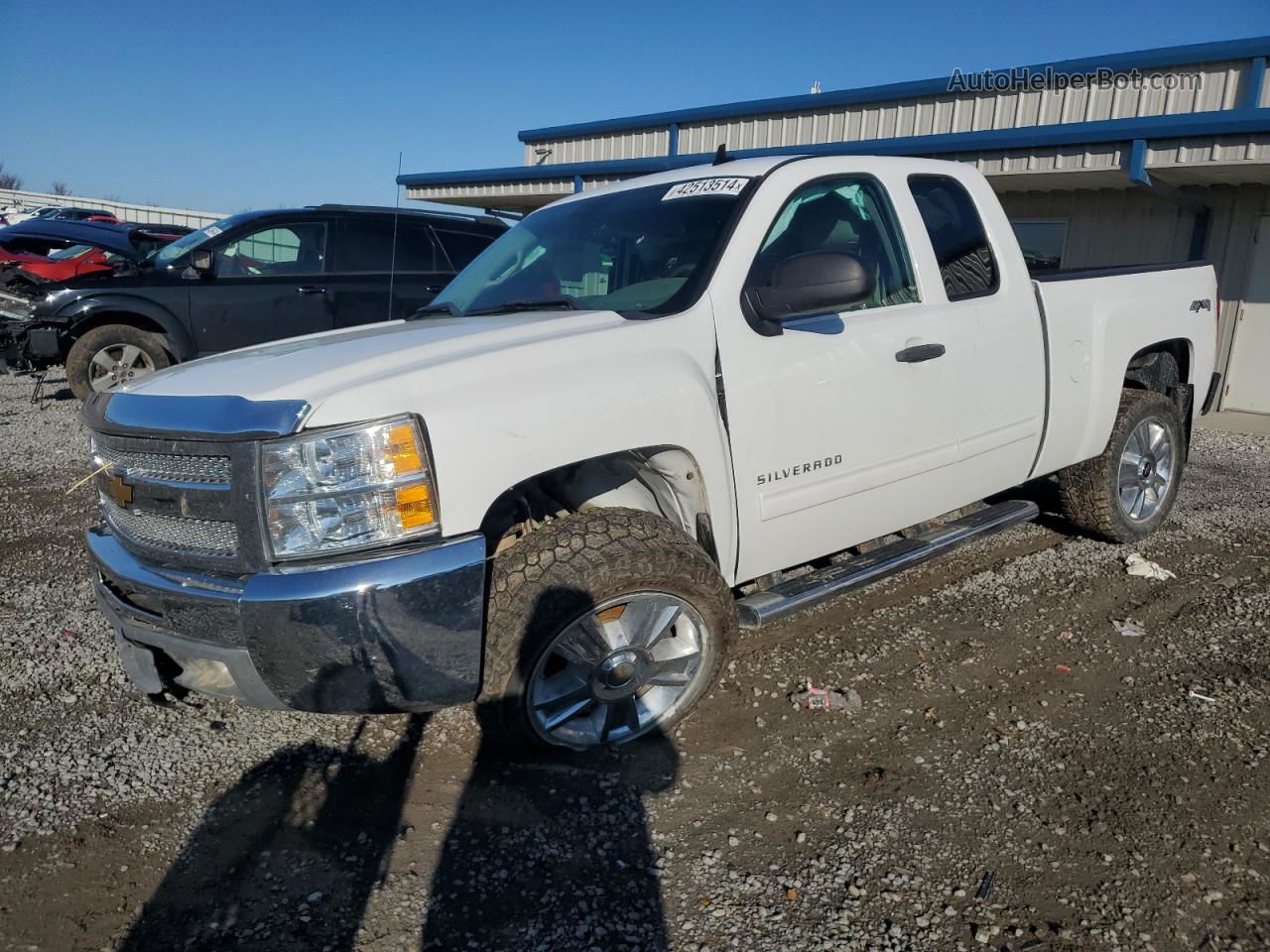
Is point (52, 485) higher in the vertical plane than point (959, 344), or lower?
lower

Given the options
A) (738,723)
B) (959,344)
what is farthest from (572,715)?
(959,344)

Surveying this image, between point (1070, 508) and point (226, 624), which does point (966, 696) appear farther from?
point (226, 624)

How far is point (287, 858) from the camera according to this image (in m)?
2.68

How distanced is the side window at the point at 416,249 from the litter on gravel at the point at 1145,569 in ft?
21.5

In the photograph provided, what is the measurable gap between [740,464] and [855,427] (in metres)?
0.61

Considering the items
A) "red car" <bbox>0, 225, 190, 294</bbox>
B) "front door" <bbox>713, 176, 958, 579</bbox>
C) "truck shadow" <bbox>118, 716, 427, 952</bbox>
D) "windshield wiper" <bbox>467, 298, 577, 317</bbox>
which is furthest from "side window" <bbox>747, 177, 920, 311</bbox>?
"red car" <bbox>0, 225, 190, 294</bbox>

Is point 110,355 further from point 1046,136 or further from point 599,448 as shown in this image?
point 1046,136

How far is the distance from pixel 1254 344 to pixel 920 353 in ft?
29.8

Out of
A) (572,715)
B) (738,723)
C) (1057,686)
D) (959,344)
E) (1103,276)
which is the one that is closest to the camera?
(572,715)

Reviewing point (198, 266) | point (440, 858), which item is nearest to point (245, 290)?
point (198, 266)

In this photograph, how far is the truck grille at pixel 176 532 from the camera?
2.61 meters

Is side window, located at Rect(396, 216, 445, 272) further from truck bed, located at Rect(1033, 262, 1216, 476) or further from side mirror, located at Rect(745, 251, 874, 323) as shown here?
side mirror, located at Rect(745, 251, 874, 323)

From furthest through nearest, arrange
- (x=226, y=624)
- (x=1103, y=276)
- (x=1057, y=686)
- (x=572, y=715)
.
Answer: (x=1103, y=276), (x=1057, y=686), (x=572, y=715), (x=226, y=624)

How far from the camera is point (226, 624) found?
2.54m
